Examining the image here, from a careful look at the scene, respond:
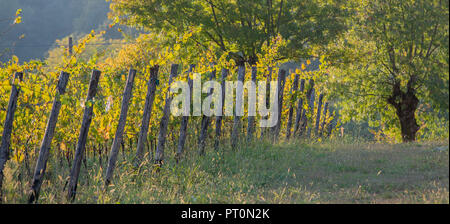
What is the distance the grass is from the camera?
227 inches

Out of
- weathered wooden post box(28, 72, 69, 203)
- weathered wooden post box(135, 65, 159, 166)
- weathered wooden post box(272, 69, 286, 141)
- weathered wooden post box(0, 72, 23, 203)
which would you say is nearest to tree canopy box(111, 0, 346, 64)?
weathered wooden post box(272, 69, 286, 141)

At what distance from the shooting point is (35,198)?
5477 mm

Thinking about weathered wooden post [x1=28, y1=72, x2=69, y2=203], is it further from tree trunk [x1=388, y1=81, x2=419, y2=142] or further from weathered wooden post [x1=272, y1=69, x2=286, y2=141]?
tree trunk [x1=388, y1=81, x2=419, y2=142]

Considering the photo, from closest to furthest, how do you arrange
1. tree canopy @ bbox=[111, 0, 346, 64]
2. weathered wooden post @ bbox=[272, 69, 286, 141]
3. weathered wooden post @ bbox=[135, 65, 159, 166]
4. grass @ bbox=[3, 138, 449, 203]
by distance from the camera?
grass @ bbox=[3, 138, 449, 203] < weathered wooden post @ bbox=[135, 65, 159, 166] < weathered wooden post @ bbox=[272, 69, 286, 141] < tree canopy @ bbox=[111, 0, 346, 64]

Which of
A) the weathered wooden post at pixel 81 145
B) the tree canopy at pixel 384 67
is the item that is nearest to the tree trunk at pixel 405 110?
the tree canopy at pixel 384 67

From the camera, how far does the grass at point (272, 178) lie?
577 centimetres

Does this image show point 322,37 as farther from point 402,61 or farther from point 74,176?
point 74,176

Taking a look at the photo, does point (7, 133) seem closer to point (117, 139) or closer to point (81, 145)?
point (81, 145)

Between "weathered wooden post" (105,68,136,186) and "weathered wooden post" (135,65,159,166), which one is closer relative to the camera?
"weathered wooden post" (105,68,136,186)
